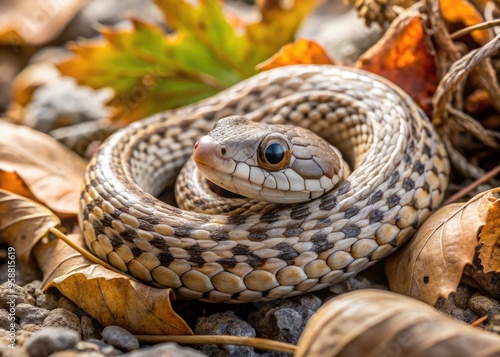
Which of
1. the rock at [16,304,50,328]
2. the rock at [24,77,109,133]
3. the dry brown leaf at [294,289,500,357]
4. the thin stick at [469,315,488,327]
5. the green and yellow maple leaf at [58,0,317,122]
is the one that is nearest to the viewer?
the dry brown leaf at [294,289,500,357]

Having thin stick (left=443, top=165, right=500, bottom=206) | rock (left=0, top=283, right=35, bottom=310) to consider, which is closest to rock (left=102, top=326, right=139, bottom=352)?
rock (left=0, top=283, right=35, bottom=310)

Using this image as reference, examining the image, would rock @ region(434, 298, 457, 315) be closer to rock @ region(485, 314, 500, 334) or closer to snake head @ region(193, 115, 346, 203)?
rock @ region(485, 314, 500, 334)

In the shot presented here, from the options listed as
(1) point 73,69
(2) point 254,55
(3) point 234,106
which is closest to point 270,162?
(3) point 234,106

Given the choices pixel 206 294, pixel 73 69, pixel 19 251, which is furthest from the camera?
pixel 73 69

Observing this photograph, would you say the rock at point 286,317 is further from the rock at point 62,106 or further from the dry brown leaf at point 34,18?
the dry brown leaf at point 34,18

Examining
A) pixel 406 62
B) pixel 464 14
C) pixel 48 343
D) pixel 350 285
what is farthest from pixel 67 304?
pixel 464 14

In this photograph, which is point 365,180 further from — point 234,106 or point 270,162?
point 234,106
